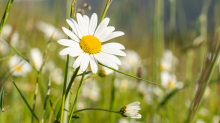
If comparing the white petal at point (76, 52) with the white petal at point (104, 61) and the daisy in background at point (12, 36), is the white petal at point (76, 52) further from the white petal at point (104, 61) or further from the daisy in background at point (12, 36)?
the daisy in background at point (12, 36)

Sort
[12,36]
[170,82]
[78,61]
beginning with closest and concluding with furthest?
[78,61]
[12,36]
[170,82]

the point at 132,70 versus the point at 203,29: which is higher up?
the point at 203,29

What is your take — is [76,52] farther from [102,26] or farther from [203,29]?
[203,29]

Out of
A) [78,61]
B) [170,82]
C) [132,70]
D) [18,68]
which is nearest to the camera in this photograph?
[78,61]

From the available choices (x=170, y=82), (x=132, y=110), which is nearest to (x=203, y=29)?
(x=170, y=82)

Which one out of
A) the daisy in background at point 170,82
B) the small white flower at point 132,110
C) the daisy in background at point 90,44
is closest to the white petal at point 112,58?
the daisy in background at point 90,44

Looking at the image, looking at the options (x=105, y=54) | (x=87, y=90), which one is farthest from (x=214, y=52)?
(x=87, y=90)

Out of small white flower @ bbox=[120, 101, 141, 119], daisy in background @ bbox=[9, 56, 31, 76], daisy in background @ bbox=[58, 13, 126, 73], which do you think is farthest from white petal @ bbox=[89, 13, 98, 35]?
daisy in background @ bbox=[9, 56, 31, 76]

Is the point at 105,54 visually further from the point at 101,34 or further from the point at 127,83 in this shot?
the point at 127,83

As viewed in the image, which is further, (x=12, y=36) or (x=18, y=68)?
(x=18, y=68)

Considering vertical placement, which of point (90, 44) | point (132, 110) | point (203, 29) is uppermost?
point (203, 29)
